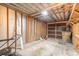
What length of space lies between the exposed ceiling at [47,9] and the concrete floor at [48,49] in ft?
1.62

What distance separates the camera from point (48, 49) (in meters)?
1.98

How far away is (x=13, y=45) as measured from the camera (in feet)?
6.27

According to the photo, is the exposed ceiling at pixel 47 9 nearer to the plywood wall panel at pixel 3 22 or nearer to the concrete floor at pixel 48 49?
the plywood wall panel at pixel 3 22

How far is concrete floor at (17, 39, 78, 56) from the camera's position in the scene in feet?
6.17

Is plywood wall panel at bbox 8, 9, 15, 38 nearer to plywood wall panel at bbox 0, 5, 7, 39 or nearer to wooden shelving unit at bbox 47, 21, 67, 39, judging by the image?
plywood wall panel at bbox 0, 5, 7, 39

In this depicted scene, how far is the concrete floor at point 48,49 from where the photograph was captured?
1.88m

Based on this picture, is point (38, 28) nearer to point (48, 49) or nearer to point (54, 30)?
point (54, 30)

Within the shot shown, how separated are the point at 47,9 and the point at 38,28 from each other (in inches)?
19.4

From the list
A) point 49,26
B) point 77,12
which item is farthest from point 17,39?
point 77,12

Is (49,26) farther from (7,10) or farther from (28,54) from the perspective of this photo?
(7,10)

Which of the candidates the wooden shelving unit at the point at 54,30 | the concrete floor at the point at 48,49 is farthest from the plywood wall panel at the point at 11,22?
the wooden shelving unit at the point at 54,30

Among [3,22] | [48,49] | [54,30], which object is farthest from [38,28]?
[3,22]

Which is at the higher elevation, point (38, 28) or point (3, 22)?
point (3, 22)

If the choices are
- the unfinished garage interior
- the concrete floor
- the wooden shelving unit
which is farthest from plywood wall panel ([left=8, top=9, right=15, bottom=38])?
the wooden shelving unit
